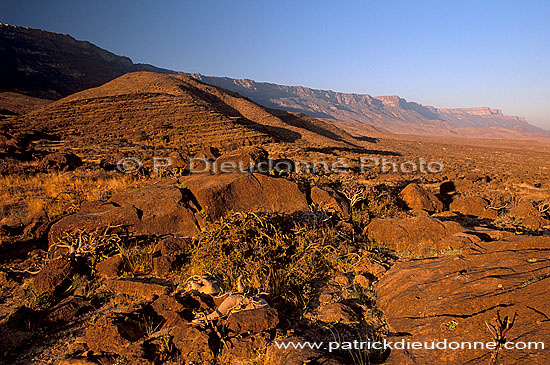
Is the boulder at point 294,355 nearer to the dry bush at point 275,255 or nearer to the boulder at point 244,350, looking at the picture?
the boulder at point 244,350

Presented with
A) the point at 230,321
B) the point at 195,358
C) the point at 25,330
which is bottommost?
the point at 25,330

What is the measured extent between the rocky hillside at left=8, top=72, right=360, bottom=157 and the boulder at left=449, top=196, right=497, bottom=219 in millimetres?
16956

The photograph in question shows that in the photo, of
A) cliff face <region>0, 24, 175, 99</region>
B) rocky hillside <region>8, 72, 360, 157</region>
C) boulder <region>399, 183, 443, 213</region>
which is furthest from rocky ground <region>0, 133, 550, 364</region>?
cliff face <region>0, 24, 175, 99</region>

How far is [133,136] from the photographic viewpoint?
25016 mm

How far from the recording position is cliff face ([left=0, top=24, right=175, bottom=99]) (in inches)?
2477

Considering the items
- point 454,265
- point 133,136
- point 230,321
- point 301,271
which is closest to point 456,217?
point 454,265

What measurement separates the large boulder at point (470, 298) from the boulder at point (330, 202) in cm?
184

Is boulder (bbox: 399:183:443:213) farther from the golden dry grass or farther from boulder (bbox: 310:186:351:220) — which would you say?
the golden dry grass

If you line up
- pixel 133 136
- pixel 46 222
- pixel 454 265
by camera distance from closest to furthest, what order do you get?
pixel 454 265, pixel 46 222, pixel 133 136

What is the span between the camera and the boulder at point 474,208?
632cm

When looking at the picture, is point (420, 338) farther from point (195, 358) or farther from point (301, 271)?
point (195, 358)

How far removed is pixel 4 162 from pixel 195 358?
14.2m

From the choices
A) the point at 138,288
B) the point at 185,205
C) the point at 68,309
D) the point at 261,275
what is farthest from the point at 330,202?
the point at 68,309

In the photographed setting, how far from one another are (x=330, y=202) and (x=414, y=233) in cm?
165
